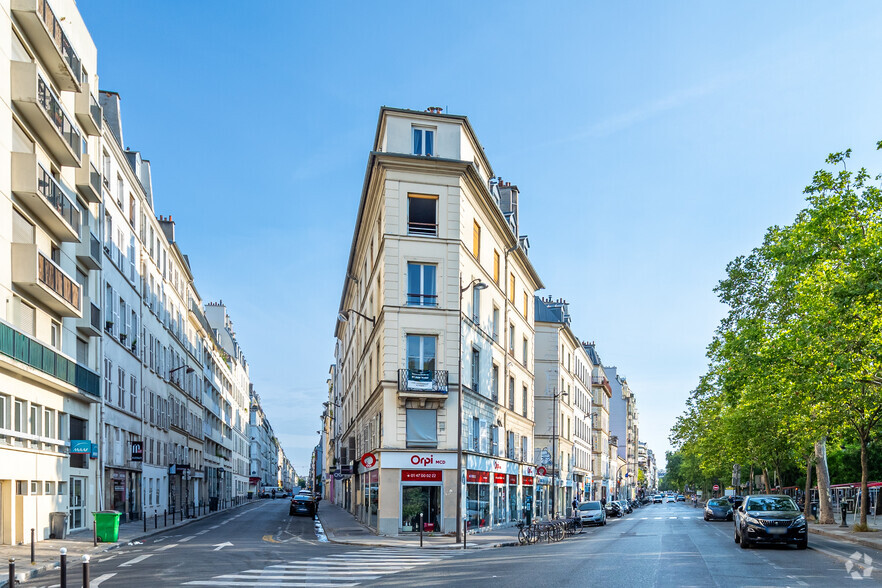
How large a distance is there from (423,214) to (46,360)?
50.0 ft

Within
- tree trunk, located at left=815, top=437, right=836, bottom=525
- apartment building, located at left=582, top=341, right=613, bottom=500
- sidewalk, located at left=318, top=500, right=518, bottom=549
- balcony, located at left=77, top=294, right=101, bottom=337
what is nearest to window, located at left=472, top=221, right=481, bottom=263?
sidewalk, located at left=318, top=500, right=518, bottom=549

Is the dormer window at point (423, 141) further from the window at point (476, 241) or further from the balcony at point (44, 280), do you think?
the balcony at point (44, 280)

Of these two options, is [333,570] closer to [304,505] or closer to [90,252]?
[90,252]

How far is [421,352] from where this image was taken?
34.3 meters

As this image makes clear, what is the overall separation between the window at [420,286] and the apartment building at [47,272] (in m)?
12.2

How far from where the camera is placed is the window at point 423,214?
114 feet

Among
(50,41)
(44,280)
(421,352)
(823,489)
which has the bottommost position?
(823,489)

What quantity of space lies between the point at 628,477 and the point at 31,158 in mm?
129568

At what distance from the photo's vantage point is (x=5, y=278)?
2439cm

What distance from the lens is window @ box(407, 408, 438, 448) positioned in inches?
1319

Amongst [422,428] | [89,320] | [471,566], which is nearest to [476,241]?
[422,428]

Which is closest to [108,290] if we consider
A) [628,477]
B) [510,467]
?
[510,467]

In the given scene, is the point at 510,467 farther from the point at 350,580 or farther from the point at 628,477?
the point at 628,477

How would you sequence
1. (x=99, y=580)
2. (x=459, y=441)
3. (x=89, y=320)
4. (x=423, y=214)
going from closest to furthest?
1. (x=99, y=580)
2. (x=459, y=441)
3. (x=89, y=320)
4. (x=423, y=214)
